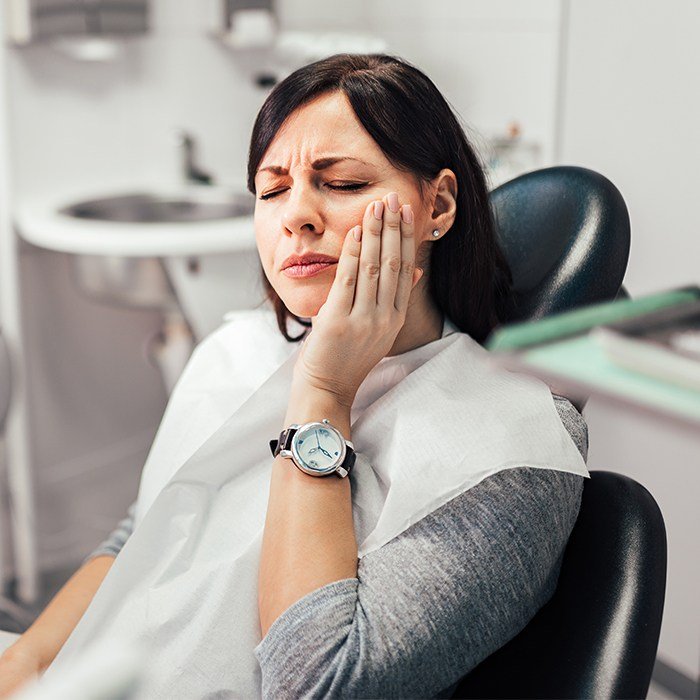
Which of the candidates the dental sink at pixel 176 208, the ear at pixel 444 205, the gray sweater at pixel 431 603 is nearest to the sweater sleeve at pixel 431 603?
the gray sweater at pixel 431 603

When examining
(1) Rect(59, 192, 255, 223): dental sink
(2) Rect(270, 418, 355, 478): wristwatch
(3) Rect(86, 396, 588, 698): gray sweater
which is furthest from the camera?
(1) Rect(59, 192, 255, 223): dental sink

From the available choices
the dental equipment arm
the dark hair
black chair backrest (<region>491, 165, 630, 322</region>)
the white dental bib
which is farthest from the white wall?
the dental equipment arm

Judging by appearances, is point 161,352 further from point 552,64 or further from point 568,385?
point 568,385

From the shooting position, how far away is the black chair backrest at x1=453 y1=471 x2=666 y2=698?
974mm

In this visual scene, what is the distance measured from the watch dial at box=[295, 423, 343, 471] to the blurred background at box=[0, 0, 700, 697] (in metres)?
0.84

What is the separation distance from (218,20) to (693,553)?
173 centimetres

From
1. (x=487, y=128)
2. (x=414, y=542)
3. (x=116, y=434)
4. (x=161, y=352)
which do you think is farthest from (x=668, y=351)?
(x=116, y=434)

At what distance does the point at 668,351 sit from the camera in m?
0.53

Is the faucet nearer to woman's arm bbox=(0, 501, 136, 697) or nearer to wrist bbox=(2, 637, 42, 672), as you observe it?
woman's arm bbox=(0, 501, 136, 697)

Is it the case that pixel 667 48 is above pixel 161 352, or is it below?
above

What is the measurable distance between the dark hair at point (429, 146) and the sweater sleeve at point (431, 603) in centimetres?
32

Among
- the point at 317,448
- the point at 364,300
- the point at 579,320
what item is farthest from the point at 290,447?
the point at 579,320

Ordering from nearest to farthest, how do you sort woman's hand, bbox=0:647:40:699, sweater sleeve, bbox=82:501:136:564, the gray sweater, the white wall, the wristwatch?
the gray sweater < the wristwatch < woman's hand, bbox=0:647:40:699 < sweater sleeve, bbox=82:501:136:564 < the white wall

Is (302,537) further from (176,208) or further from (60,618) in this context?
(176,208)
